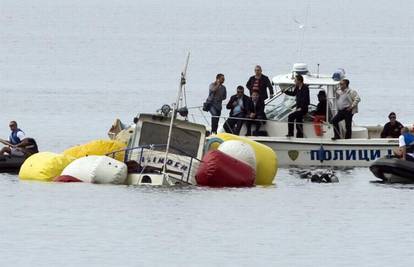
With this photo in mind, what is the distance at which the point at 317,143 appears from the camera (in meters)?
40.8

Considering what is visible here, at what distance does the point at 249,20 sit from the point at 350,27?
62.4 ft

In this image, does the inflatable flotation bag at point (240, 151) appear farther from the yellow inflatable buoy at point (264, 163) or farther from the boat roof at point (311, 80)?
the boat roof at point (311, 80)

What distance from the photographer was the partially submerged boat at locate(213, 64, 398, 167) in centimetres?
4066

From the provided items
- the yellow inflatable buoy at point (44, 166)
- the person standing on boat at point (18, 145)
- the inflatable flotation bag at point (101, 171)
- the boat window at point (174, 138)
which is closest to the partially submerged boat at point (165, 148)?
the boat window at point (174, 138)

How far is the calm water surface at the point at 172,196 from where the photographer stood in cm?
2989

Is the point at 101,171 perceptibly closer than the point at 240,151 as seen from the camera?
Yes

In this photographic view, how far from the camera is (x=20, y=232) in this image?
104ft

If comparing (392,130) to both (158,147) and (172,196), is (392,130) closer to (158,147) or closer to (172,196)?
(158,147)

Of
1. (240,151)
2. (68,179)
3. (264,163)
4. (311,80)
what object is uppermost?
(311,80)

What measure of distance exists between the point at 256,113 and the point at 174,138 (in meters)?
4.81

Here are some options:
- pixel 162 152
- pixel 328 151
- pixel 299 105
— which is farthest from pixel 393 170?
pixel 162 152

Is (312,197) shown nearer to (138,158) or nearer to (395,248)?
(138,158)

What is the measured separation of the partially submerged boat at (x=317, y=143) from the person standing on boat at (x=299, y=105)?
0.13 metres

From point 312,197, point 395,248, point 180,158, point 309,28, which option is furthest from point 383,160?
point 309,28
